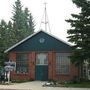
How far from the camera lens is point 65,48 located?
150 ft

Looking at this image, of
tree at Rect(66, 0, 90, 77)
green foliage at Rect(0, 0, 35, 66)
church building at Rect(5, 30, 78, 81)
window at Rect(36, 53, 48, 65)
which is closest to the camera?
tree at Rect(66, 0, 90, 77)

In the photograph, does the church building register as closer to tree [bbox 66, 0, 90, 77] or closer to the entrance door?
the entrance door

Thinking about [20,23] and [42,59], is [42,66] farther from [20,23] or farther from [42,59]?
[20,23]

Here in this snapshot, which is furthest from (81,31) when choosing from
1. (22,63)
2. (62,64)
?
(22,63)

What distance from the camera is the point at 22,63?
4694cm

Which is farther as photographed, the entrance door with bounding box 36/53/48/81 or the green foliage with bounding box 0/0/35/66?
the green foliage with bounding box 0/0/35/66

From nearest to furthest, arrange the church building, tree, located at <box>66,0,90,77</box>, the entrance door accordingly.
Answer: tree, located at <box>66,0,90,77</box>, the church building, the entrance door

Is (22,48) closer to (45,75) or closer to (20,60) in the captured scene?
(20,60)

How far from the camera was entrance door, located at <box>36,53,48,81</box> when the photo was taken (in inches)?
1817

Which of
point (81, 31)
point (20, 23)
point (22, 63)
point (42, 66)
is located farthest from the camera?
point (20, 23)

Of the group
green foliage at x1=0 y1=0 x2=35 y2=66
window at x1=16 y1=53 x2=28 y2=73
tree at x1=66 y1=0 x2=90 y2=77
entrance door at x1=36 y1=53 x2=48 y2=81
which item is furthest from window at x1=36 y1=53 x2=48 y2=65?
green foliage at x1=0 y1=0 x2=35 y2=66

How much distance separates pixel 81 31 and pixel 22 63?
1111 centimetres

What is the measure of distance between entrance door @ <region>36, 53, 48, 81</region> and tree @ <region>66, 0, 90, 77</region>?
7.81m

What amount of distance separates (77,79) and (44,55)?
5.33m
